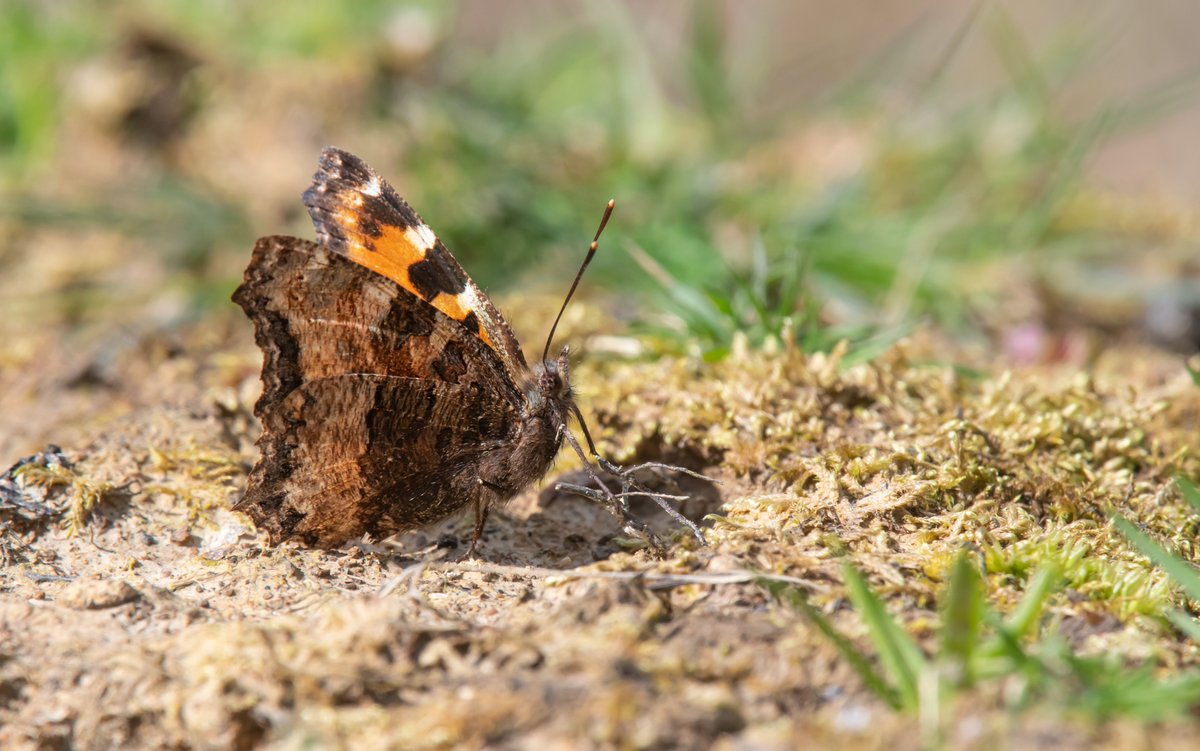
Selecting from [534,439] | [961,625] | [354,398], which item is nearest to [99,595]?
[354,398]

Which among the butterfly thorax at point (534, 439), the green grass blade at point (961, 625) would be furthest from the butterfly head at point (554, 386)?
the green grass blade at point (961, 625)

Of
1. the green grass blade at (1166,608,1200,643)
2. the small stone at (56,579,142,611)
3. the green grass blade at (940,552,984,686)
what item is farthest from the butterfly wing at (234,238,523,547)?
the green grass blade at (1166,608,1200,643)

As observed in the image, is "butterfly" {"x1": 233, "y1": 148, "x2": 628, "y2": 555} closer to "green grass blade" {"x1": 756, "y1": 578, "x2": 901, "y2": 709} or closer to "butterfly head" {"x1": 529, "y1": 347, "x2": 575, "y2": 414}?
"butterfly head" {"x1": 529, "y1": 347, "x2": 575, "y2": 414}

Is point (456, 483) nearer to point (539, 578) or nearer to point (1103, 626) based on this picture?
point (539, 578)

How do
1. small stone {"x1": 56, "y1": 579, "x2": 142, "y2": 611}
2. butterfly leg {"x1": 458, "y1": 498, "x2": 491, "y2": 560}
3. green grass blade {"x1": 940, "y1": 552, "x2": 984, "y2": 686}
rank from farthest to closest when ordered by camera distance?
butterfly leg {"x1": 458, "y1": 498, "x2": 491, "y2": 560}, small stone {"x1": 56, "y1": 579, "x2": 142, "y2": 611}, green grass blade {"x1": 940, "y1": 552, "x2": 984, "y2": 686}

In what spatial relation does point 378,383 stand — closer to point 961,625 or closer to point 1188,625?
point 961,625

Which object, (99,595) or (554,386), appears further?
(554,386)

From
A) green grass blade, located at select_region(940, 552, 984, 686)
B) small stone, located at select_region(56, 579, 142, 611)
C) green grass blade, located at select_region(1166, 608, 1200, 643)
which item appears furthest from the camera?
small stone, located at select_region(56, 579, 142, 611)
